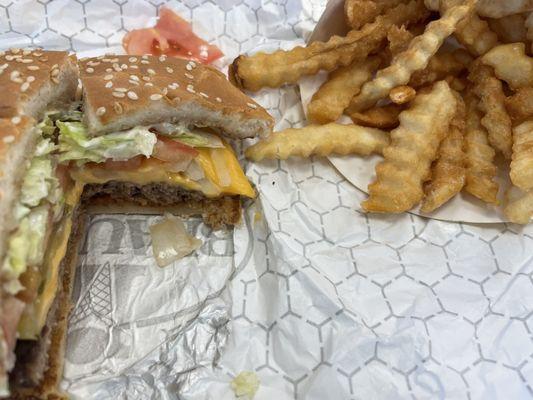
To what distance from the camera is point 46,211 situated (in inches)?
79.7

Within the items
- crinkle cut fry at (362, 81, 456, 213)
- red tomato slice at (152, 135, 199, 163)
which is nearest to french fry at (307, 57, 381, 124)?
crinkle cut fry at (362, 81, 456, 213)

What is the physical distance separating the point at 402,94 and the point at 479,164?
0.46 metres

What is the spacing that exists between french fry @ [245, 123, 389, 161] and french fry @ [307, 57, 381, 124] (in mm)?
61

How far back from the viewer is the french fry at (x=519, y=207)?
2271mm

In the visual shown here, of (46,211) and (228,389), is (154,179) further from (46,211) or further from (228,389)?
(228,389)

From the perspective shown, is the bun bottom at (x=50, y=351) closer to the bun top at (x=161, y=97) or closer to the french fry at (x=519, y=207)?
the bun top at (x=161, y=97)

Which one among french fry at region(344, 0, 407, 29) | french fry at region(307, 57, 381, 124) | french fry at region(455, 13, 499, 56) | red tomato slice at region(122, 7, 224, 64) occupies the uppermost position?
red tomato slice at region(122, 7, 224, 64)

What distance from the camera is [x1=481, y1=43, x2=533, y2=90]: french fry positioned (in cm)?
239

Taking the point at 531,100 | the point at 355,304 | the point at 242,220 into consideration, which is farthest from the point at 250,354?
the point at 531,100

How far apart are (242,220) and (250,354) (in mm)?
660

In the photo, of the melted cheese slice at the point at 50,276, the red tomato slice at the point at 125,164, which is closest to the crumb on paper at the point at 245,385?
the melted cheese slice at the point at 50,276

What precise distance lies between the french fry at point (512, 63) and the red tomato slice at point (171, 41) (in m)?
1.45

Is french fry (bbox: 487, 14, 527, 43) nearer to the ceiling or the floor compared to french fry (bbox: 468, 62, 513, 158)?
nearer to the ceiling

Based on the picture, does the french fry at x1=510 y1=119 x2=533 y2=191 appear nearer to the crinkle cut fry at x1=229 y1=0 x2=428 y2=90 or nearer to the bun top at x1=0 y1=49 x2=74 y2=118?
the crinkle cut fry at x1=229 y1=0 x2=428 y2=90
